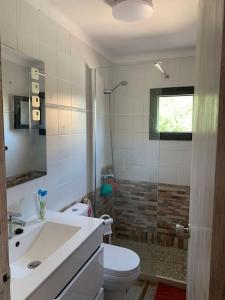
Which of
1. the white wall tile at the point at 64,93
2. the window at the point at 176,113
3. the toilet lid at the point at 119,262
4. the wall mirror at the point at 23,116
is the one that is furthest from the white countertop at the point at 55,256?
the window at the point at 176,113

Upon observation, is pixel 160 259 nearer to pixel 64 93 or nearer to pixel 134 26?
pixel 64 93

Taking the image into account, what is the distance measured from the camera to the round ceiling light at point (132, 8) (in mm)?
1572

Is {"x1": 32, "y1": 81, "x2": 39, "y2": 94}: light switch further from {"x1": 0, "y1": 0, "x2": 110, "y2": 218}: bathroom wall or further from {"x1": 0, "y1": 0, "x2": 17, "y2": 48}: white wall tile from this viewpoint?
{"x1": 0, "y1": 0, "x2": 17, "y2": 48}: white wall tile

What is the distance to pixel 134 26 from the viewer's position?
207cm

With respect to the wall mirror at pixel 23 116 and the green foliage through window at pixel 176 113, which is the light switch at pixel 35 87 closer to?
the wall mirror at pixel 23 116

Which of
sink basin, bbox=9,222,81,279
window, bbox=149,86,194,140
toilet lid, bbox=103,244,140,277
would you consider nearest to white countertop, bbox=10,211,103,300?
sink basin, bbox=9,222,81,279

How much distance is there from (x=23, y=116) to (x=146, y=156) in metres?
1.53

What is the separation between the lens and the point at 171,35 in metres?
2.31

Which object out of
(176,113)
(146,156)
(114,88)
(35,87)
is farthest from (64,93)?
(176,113)

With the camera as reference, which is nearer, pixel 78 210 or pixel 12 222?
pixel 12 222

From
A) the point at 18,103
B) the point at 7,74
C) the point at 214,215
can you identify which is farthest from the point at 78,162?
the point at 214,215

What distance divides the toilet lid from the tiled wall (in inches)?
30.8

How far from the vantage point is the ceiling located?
5.62 ft

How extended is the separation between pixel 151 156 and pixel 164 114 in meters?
0.60
